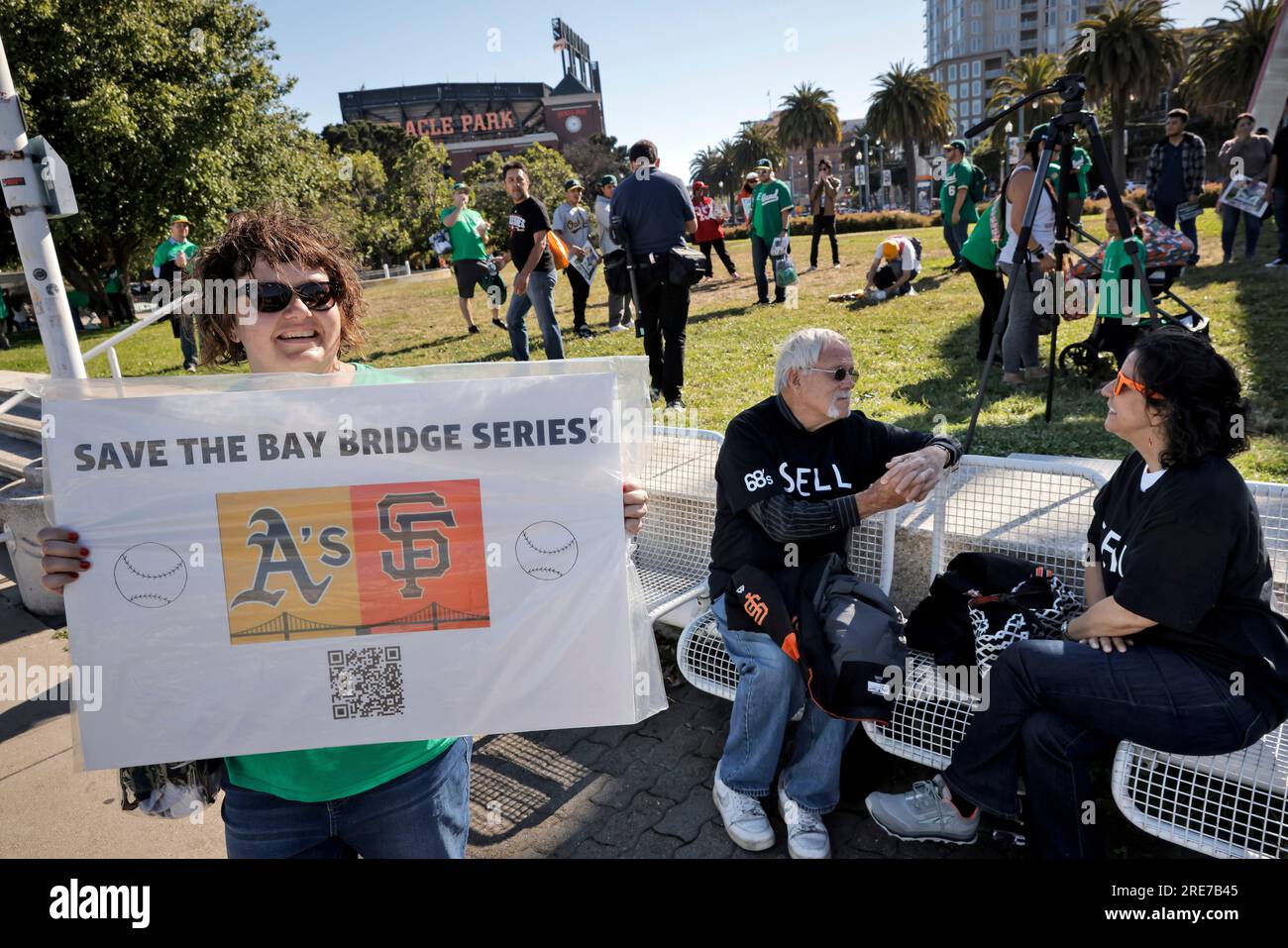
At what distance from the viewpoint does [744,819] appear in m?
2.96

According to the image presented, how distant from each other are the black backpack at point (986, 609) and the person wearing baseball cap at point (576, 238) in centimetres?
919

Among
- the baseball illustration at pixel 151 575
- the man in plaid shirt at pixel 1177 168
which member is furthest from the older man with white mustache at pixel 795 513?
the man in plaid shirt at pixel 1177 168

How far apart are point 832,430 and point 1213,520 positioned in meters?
1.27

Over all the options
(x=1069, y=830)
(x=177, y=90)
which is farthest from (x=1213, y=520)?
(x=177, y=90)

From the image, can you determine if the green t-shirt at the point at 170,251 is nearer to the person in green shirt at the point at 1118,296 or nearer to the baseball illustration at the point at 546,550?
the person in green shirt at the point at 1118,296

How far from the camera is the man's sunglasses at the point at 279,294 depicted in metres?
1.98

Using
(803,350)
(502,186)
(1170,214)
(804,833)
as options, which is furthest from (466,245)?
(502,186)

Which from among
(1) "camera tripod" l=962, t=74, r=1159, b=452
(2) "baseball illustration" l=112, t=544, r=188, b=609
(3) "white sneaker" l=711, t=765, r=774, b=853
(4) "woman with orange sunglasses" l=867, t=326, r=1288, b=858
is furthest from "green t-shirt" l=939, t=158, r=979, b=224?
(2) "baseball illustration" l=112, t=544, r=188, b=609

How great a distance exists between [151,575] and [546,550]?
2.82ft

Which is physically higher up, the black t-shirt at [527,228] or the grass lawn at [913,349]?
the black t-shirt at [527,228]

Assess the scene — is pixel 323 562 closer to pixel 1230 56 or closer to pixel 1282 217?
pixel 1282 217

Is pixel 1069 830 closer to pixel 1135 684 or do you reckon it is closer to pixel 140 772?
pixel 1135 684

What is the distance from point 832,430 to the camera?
10.5ft
